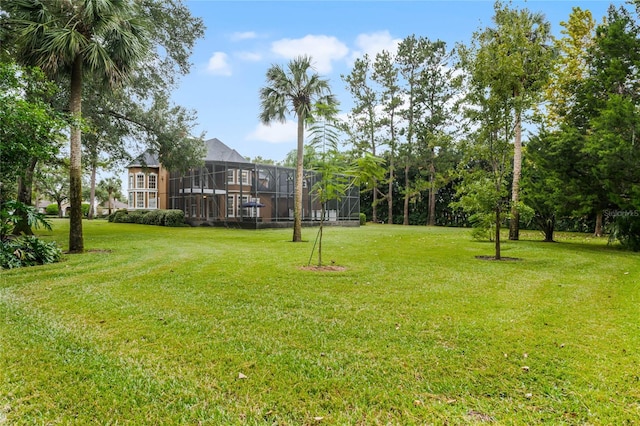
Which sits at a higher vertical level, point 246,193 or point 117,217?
point 246,193

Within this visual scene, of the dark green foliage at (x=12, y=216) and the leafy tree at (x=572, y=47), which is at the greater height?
the leafy tree at (x=572, y=47)

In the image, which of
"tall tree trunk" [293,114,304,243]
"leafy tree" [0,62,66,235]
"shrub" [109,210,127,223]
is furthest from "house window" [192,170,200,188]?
"leafy tree" [0,62,66,235]

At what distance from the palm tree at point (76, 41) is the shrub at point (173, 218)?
14564 mm

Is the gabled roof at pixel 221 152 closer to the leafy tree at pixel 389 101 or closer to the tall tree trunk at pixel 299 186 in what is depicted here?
the leafy tree at pixel 389 101

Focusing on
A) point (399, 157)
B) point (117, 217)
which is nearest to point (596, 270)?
point (399, 157)

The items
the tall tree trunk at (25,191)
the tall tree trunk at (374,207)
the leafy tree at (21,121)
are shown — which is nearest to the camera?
the leafy tree at (21,121)

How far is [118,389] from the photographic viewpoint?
238 centimetres

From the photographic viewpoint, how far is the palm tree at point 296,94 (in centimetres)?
1224

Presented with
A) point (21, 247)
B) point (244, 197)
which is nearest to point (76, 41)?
point (21, 247)

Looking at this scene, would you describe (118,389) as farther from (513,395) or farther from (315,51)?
(315,51)

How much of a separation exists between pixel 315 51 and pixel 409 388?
40.9 ft

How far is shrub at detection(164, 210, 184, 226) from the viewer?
22.8 metres

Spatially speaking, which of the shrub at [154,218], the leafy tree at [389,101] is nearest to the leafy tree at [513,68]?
the leafy tree at [389,101]

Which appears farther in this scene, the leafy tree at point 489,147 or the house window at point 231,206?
the house window at point 231,206
